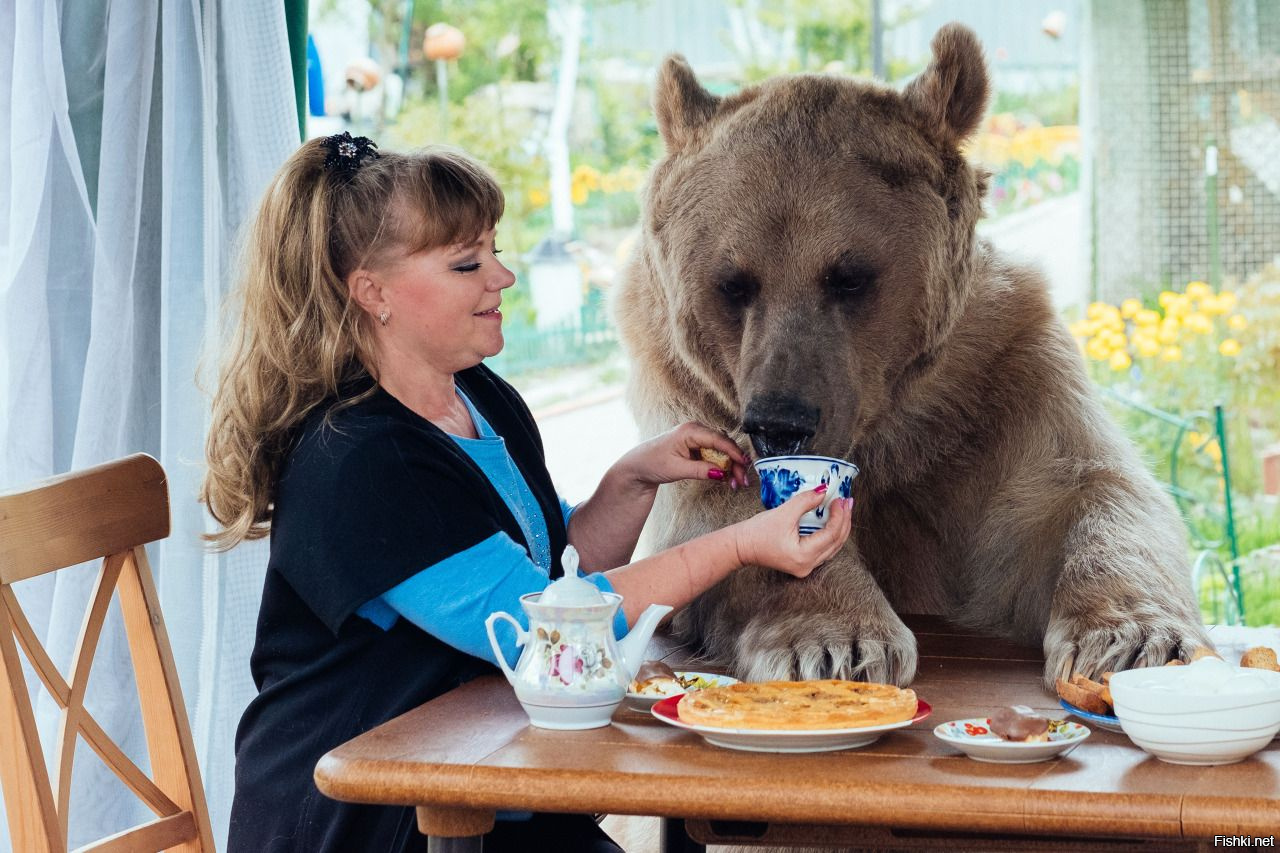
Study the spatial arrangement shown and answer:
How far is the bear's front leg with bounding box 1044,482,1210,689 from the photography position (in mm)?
1603

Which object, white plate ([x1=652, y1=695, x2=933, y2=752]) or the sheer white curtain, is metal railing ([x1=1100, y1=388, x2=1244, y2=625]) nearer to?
the sheer white curtain

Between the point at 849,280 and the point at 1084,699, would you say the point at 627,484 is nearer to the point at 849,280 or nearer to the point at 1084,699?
the point at 849,280

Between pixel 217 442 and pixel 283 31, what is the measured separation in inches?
39.5

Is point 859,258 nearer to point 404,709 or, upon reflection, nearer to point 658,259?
point 658,259

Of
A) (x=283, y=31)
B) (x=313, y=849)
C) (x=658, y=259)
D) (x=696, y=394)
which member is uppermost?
(x=283, y=31)

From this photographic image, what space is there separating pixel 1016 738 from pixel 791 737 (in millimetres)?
193

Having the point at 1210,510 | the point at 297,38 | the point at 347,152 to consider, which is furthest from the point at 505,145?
the point at 347,152

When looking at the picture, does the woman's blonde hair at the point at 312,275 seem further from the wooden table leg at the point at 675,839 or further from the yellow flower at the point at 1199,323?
the yellow flower at the point at 1199,323

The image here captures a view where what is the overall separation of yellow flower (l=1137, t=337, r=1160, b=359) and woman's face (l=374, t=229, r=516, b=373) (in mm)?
3405

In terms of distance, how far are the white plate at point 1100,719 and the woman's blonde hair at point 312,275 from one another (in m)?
0.90

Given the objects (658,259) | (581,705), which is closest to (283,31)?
(658,259)

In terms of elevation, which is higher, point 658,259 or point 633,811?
point 658,259

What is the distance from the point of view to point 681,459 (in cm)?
197

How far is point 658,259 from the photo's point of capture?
7.48 feet
